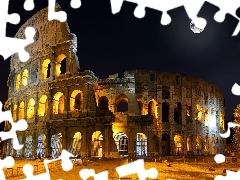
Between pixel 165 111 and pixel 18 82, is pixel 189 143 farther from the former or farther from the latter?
pixel 18 82

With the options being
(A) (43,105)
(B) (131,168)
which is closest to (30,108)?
(A) (43,105)

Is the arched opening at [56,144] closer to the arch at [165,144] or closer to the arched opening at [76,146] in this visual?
the arched opening at [76,146]

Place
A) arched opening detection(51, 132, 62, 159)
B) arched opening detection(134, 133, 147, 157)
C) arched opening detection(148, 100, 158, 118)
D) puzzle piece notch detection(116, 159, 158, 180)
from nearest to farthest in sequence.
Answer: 1. puzzle piece notch detection(116, 159, 158, 180)
2. arched opening detection(51, 132, 62, 159)
3. arched opening detection(134, 133, 147, 157)
4. arched opening detection(148, 100, 158, 118)

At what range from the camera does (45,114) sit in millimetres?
29484

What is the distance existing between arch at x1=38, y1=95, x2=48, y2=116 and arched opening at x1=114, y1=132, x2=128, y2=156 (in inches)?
283

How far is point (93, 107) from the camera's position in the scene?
27.0 metres

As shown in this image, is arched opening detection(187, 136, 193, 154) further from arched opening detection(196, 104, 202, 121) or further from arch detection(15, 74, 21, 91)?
arch detection(15, 74, 21, 91)

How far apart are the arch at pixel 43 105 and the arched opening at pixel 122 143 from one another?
7178mm

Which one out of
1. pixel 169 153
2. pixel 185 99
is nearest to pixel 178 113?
pixel 185 99

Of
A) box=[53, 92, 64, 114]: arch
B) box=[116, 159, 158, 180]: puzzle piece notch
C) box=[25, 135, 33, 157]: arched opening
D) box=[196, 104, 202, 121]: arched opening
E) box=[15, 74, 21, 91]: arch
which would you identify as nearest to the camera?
box=[116, 159, 158, 180]: puzzle piece notch

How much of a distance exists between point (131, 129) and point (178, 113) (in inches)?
308

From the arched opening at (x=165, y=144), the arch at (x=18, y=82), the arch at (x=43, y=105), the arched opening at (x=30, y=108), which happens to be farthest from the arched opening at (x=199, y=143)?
the arch at (x=18, y=82)

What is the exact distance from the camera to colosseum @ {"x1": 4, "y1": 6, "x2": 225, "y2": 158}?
27.2 metres

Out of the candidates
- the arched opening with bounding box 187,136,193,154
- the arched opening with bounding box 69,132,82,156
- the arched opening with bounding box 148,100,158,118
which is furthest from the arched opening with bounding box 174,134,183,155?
the arched opening with bounding box 69,132,82,156
